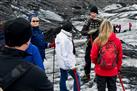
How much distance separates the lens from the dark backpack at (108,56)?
698 centimetres

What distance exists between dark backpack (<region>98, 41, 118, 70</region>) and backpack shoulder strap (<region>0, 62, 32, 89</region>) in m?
4.11

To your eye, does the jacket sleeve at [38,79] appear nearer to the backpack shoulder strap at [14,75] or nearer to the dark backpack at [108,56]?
the backpack shoulder strap at [14,75]

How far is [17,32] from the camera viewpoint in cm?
303

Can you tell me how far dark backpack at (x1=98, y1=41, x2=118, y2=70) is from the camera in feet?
22.9

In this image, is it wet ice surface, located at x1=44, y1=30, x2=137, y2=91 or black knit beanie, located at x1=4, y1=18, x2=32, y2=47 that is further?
wet ice surface, located at x1=44, y1=30, x2=137, y2=91

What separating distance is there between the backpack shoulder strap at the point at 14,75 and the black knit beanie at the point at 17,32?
0.69 feet

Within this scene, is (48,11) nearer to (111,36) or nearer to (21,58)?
(111,36)

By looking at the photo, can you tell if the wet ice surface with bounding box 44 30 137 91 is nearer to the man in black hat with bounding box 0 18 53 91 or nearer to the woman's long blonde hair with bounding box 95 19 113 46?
the woman's long blonde hair with bounding box 95 19 113 46

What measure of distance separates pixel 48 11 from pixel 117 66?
25377mm

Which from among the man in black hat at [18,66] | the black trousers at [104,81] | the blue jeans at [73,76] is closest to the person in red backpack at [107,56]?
the black trousers at [104,81]

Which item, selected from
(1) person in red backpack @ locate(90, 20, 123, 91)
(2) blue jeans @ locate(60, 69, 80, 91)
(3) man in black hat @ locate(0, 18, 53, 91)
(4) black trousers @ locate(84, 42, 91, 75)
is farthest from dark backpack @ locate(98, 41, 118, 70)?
(3) man in black hat @ locate(0, 18, 53, 91)

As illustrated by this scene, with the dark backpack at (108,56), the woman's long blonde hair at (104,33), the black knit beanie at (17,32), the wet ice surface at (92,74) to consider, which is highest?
the black knit beanie at (17,32)

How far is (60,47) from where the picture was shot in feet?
27.5

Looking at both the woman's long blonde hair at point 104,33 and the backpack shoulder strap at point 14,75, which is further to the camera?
the woman's long blonde hair at point 104,33
